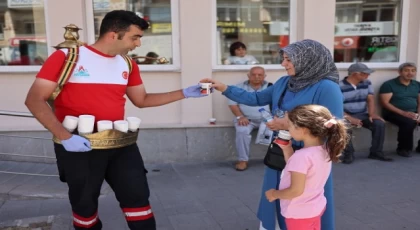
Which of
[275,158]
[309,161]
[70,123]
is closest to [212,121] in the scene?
[275,158]

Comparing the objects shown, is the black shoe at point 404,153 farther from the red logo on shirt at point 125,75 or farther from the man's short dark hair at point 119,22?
the man's short dark hair at point 119,22

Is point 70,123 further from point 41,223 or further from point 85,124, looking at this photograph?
point 41,223

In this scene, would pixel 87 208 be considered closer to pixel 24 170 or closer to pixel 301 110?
pixel 301 110

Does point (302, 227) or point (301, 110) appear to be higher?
point (301, 110)

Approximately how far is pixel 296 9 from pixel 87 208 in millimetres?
4532

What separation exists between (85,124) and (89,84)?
0.27 metres

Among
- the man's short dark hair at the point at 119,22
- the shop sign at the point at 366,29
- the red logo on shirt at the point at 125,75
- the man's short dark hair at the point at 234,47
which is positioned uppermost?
the shop sign at the point at 366,29

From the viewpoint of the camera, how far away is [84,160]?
2420 millimetres

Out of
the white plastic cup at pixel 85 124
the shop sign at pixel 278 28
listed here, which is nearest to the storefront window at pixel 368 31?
the shop sign at pixel 278 28

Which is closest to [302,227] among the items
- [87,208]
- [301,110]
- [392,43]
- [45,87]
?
[301,110]

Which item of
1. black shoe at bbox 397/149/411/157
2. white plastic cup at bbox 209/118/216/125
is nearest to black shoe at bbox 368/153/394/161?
black shoe at bbox 397/149/411/157

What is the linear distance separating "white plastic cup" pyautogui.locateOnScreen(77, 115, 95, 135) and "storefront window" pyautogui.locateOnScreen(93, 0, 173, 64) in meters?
3.38

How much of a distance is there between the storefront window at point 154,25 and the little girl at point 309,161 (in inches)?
150

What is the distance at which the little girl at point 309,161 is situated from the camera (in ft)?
6.95
